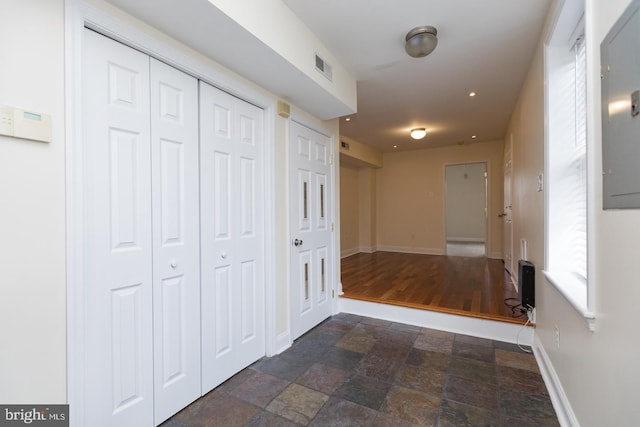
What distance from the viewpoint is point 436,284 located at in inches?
154

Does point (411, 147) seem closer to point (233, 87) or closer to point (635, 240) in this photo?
point (233, 87)

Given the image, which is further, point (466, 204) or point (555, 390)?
point (466, 204)

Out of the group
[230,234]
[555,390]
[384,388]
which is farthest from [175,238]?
[555,390]

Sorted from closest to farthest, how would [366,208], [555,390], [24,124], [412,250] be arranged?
[24,124], [555,390], [412,250], [366,208]

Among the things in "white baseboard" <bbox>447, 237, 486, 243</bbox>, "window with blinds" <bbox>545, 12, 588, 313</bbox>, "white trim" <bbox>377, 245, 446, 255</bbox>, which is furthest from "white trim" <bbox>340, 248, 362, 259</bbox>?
"white baseboard" <bbox>447, 237, 486, 243</bbox>

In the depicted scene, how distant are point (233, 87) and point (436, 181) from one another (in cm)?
556

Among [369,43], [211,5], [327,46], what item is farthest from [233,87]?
[369,43]

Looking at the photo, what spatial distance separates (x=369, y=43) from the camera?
7.63ft

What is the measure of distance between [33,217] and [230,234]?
1.07 meters

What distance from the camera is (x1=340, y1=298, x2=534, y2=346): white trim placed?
2549mm

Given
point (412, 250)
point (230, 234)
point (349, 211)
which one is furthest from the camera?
point (412, 250)

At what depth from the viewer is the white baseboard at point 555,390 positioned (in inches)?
59.4

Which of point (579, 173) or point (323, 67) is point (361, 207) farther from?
point (579, 173)

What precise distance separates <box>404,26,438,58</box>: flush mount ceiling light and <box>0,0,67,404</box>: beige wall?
210 centimetres
